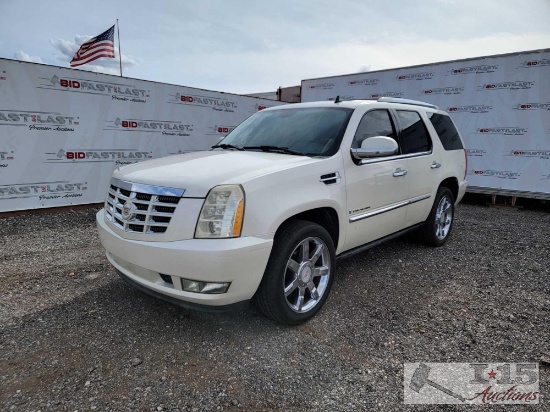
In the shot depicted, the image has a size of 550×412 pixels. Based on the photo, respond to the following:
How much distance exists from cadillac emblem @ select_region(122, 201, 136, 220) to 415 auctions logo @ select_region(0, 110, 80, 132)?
4.95 metres

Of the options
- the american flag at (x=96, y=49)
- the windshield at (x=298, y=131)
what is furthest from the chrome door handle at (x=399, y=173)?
the american flag at (x=96, y=49)

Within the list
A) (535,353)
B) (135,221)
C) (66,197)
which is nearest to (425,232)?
(535,353)

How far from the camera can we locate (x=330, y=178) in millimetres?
2855

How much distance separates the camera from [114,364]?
230 cm

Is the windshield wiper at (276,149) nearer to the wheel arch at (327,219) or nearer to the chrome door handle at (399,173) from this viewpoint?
the wheel arch at (327,219)

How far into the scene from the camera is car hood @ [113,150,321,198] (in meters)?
2.34

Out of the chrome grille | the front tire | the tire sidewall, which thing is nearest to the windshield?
the front tire

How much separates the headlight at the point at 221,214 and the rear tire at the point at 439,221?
10.3ft

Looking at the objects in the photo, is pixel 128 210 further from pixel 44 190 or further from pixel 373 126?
pixel 44 190

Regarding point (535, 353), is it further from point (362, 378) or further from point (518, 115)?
point (518, 115)

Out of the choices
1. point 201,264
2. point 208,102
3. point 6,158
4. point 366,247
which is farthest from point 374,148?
point 208,102

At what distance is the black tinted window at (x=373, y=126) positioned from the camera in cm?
328

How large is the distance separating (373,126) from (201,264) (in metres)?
2.30

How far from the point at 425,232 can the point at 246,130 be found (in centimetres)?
270
